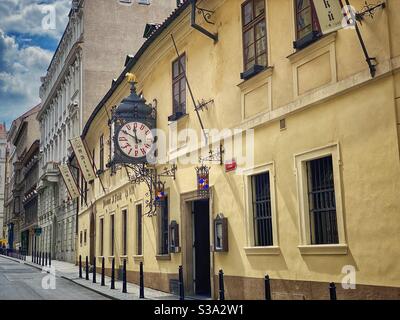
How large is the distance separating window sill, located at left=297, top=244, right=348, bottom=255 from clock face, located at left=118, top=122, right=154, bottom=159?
7813 mm

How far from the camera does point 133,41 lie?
39.5m

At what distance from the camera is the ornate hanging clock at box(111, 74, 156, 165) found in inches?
648

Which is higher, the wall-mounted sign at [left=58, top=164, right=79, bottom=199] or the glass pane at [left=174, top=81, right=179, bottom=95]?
the glass pane at [left=174, top=81, right=179, bottom=95]

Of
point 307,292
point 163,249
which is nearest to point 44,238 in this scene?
point 163,249

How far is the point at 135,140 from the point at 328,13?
933 centimetres

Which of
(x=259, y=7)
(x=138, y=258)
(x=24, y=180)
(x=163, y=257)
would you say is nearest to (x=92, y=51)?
(x=138, y=258)

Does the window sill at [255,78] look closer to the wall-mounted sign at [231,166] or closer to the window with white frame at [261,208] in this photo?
the wall-mounted sign at [231,166]

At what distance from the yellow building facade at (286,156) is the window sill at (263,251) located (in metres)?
0.03

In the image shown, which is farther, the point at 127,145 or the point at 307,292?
the point at 127,145

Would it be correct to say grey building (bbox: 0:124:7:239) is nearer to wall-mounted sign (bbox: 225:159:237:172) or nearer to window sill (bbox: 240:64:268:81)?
wall-mounted sign (bbox: 225:159:237:172)

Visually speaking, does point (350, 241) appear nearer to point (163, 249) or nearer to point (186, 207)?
point (186, 207)

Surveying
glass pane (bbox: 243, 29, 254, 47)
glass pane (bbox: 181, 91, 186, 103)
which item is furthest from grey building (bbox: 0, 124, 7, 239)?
glass pane (bbox: 243, 29, 254, 47)
